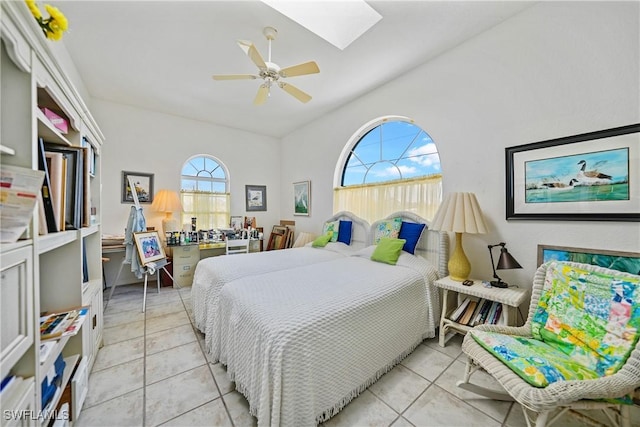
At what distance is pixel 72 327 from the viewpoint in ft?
3.90

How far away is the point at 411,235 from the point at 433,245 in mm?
249

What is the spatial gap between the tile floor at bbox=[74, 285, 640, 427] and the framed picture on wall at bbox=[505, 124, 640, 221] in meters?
1.32

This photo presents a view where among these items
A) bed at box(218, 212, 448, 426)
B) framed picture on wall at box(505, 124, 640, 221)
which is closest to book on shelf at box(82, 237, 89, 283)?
bed at box(218, 212, 448, 426)

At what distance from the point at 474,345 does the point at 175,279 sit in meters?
3.99

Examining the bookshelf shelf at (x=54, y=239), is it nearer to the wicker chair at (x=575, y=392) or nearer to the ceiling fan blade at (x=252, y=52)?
the ceiling fan blade at (x=252, y=52)

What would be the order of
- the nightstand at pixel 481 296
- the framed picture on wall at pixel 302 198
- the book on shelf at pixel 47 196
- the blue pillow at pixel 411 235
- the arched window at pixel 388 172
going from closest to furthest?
the book on shelf at pixel 47 196 → the nightstand at pixel 481 296 → the blue pillow at pixel 411 235 → the arched window at pixel 388 172 → the framed picture on wall at pixel 302 198

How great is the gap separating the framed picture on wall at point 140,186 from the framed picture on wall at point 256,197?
1.64 meters

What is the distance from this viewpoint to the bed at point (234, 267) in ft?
6.58

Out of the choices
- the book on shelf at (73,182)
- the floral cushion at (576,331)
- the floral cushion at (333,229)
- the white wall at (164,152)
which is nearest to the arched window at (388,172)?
the floral cushion at (333,229)

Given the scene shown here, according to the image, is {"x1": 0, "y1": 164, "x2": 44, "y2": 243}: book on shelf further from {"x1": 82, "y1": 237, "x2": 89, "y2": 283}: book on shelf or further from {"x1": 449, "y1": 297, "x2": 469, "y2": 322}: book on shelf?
{"x1": 449, "y1": 297, "x2": 469, "y2": 322}: book on shelf

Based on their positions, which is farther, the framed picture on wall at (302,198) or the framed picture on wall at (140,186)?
the framed picture on wall at (302,198)

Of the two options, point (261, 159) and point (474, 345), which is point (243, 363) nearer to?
point (474, 345)

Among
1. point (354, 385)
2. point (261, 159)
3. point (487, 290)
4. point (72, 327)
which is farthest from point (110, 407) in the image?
point (261, 159)

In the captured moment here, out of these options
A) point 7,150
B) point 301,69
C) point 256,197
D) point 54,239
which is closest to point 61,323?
point 54,239
